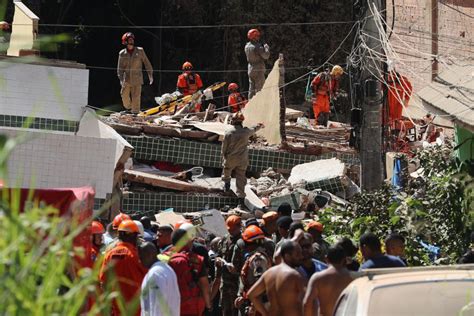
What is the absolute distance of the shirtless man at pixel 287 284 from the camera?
10.5m

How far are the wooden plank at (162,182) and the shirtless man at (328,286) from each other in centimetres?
1133

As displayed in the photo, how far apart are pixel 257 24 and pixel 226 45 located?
1581 millimetres

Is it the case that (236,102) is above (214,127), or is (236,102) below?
above

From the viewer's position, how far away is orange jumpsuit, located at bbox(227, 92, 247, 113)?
27197mm

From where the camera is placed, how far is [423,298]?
773 centimetres

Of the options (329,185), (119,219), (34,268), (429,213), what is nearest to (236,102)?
(329,185)

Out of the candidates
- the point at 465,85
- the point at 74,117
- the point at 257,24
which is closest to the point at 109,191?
the point at 74,117

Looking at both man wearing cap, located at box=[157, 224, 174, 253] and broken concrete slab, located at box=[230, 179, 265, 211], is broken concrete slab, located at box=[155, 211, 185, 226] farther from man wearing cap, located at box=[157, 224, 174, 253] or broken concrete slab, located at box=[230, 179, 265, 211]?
man wearing cap, located at box=[157, 224, 174, 253]

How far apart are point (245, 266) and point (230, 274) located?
97cm

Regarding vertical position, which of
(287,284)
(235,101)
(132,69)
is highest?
(132,69)

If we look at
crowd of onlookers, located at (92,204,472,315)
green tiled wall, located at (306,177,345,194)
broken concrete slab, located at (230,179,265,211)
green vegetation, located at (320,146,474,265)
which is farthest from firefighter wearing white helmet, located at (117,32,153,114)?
crowd of onlookers, located at (92,204,472,315)

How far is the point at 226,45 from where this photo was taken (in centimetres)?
3381

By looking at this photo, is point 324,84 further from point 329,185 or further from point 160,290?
point 160,290

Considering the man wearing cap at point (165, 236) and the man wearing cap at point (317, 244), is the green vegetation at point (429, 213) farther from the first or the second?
the man wearing cap at point (165, 236)
